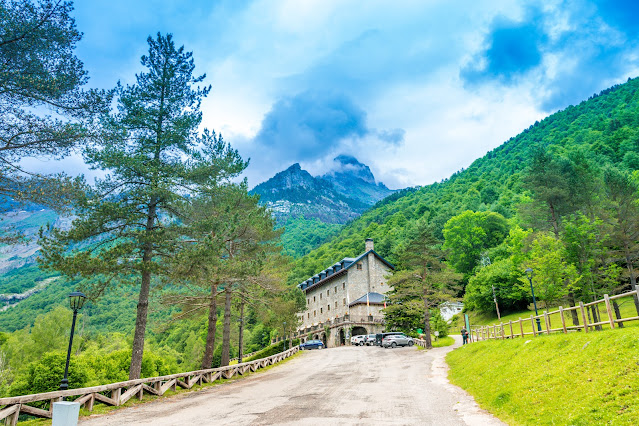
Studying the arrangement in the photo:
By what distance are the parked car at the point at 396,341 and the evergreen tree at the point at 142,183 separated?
26.2 m

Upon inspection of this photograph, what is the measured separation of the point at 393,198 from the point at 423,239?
4408 inches

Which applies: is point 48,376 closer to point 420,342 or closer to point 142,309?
point 142,309

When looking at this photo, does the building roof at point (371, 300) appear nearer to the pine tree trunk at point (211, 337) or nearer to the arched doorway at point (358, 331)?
the arched doorway at point (358, 331)

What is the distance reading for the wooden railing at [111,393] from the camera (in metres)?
10.1

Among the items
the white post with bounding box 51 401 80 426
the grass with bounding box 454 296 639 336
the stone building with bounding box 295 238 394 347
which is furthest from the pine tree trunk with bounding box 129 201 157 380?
the stone building with bounding box 295 238 394 347

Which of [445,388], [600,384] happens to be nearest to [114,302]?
[445,388]

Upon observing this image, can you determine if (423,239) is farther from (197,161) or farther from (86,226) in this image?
(86,226)

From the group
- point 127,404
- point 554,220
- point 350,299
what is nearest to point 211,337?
point 127,404

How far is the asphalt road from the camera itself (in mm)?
10093

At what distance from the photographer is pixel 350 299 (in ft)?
176

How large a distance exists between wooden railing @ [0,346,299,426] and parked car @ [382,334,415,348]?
18.2 meters

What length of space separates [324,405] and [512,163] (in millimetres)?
100812

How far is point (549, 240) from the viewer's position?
2959cm

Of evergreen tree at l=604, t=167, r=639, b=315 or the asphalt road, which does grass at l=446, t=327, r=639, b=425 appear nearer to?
the asphalt road
